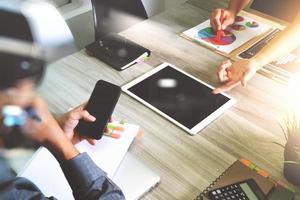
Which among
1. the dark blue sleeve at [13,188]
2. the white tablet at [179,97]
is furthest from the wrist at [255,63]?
the dark blue sleeve at [13,188]

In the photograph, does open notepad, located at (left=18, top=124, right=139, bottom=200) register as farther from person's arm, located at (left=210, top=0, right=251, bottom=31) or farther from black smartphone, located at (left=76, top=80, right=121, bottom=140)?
person's arm, located at (left=210, top=0, right=251, bottom=31)

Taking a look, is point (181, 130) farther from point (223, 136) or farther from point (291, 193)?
point (291, 193)

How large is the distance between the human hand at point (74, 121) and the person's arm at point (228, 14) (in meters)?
0.66

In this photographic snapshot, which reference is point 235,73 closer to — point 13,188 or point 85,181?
point 85,181

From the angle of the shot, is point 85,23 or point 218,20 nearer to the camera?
point 218,20

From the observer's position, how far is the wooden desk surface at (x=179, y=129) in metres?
0.94

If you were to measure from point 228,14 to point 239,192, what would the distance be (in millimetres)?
812

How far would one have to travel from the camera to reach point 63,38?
79 cm

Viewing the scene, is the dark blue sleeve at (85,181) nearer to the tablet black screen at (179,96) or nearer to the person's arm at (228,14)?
the tablet black screen at (179,96)

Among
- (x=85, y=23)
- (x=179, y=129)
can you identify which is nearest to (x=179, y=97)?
(x=179, y=129)

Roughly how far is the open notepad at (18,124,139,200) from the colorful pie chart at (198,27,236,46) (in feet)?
1.75

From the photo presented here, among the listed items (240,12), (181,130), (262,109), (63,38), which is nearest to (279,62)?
(262,109)

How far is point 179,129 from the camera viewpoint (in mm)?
1052

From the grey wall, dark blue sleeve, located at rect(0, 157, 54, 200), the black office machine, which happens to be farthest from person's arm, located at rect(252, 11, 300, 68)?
the grey wall
